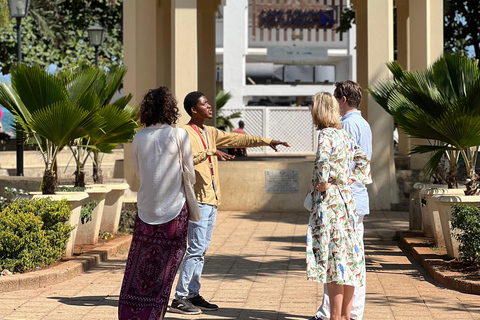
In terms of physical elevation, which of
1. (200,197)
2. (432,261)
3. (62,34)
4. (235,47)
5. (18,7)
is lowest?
(432,261)

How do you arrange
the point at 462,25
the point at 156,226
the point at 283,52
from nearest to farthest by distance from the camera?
the point at 156,226 → the point at 462,25 → the point at 283,52

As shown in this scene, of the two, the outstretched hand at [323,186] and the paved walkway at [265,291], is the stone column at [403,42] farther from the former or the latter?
the outstretched hand at [323,186]

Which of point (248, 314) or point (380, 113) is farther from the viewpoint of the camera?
point (380, 113)

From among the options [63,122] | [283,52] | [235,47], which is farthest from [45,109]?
[283,52]

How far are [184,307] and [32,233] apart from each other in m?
2.14

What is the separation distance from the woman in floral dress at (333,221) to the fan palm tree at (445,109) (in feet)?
10.3

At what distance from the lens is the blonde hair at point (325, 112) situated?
5785 millimetres

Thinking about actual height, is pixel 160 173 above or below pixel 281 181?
above

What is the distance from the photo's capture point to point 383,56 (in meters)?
14.9

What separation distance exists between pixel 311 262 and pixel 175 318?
4.44 ft

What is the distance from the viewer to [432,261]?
8758 mm

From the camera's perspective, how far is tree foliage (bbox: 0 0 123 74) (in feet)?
89.2

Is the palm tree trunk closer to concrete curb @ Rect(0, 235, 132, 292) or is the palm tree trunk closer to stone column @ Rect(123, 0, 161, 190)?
concrete curb @ Rect(0, 235, 132, 292)

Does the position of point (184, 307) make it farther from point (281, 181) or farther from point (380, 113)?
point (380, 113)
